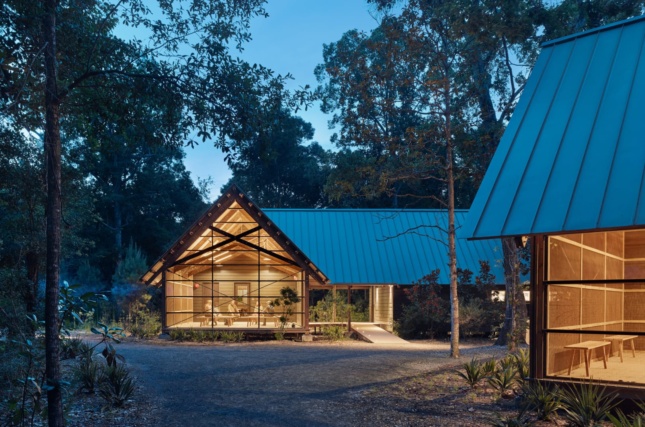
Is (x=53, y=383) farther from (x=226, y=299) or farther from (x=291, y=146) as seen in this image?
(x=291, y=146)

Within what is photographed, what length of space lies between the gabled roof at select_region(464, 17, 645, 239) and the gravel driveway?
12.6 ft

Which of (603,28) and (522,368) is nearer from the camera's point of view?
(522,368)

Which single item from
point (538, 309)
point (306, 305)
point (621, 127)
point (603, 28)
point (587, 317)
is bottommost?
point (306, 305)

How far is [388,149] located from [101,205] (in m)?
31.5

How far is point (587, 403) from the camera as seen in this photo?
8.34 m

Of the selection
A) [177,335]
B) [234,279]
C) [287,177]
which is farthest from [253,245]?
[287,177]

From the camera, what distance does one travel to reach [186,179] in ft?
155

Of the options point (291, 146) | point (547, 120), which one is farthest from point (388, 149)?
point (291, 146)

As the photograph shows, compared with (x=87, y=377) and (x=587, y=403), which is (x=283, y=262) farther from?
(x=587, y=403)

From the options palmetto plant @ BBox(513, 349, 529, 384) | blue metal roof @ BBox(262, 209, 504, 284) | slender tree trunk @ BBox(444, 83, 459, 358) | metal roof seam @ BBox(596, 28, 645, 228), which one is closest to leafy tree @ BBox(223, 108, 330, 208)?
blue metal roof @ BBox(262, 209, 504, 284)

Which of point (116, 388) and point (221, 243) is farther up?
point (221, 243)

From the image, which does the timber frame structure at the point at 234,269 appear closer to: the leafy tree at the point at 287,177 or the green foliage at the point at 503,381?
the green foliage at the point at 503,381

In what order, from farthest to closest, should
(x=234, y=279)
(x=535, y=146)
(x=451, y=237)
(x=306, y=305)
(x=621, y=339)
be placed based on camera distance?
(x=234, y=279), (x=306, y=305), (x=451, y=237), (x=535, y=146), (x=621, y=339)

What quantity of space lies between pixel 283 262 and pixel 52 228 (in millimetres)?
16352
